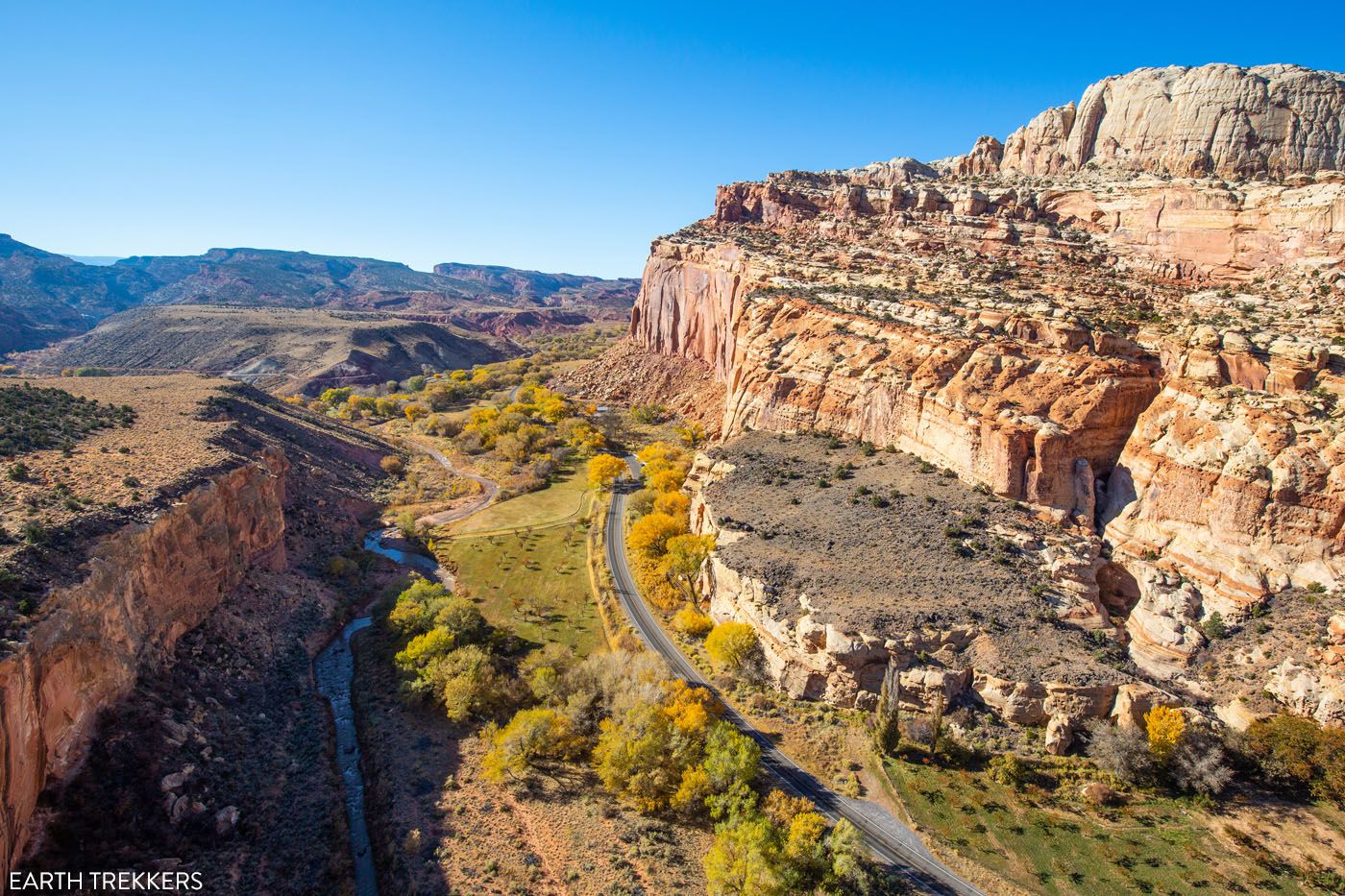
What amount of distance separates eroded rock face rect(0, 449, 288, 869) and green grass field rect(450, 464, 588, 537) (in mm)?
18730

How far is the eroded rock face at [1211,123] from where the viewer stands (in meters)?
62.2

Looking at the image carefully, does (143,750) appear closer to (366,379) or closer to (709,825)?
(709,825)

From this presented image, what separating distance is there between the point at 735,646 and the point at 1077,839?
17.8m

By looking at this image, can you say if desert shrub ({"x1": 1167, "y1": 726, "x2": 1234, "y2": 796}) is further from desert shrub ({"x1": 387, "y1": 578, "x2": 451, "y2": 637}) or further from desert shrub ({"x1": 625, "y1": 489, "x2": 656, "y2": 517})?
desert shrub ({"x1": 625, "y1": 489, "x2": 656, "y2": 517})

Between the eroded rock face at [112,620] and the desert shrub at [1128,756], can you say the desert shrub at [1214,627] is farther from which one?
the eroded rock face at [112,620]

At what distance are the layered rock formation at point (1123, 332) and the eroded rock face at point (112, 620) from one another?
125 feet

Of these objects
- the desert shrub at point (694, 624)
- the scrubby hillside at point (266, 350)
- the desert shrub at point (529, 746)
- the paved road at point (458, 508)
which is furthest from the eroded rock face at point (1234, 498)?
the scrubby hillside at point (266, 350)

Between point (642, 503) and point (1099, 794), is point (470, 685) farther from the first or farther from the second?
point (1099, 794)

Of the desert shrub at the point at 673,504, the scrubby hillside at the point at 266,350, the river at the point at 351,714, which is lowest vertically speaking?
the river at the point at 351,714

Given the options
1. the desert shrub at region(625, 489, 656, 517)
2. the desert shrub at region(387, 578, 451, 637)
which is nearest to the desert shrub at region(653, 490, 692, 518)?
the desert shrub at region(625, 489, 656, 517)

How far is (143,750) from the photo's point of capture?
28.5 metres

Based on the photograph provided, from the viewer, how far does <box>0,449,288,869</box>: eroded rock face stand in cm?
2291

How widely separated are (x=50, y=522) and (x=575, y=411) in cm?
6814

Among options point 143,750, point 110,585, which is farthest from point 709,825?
point 110,585
